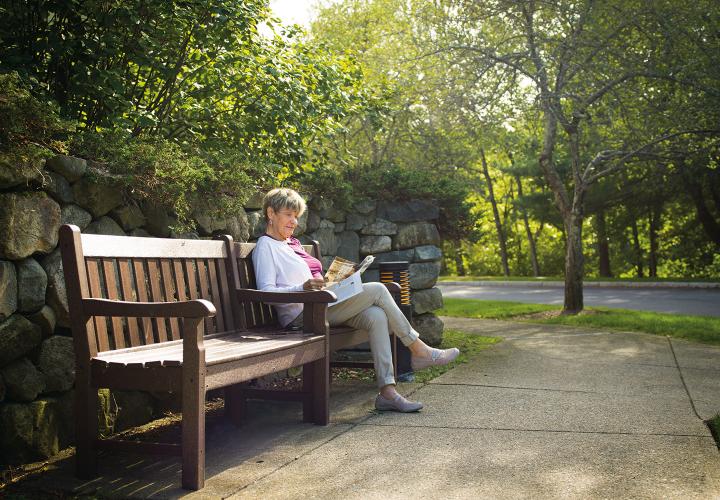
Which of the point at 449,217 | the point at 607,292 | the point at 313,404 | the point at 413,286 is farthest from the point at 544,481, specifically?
the point at 607,292

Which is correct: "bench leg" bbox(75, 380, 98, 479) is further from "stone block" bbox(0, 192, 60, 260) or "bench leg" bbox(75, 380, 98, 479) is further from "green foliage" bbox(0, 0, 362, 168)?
"green foliage" bbox(0, 0, 362, 168)

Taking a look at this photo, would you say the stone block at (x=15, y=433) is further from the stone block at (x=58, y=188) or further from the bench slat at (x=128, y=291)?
the stone block at (x=58, y=188)

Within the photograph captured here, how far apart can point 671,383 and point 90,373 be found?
13.9 feet

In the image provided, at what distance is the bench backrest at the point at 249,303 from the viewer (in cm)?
448

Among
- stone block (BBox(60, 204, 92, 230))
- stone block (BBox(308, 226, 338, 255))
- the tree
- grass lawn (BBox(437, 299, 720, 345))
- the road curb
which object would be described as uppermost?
the tree

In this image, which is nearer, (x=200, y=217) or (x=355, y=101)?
(x=200, y=217)

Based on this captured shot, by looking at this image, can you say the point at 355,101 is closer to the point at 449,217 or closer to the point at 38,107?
the point at 449,217

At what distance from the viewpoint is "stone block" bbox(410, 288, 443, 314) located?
704 cm

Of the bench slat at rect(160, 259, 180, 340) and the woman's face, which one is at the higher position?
the woman's face

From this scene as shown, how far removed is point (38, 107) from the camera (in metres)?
3.41

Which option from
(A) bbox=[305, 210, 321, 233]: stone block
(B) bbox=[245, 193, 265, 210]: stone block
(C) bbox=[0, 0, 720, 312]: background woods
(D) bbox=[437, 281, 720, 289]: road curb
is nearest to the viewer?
(C) bbox=[0, 0, 720, 312]: background woods

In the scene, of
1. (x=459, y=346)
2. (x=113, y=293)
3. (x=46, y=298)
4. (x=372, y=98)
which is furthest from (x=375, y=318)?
(x=459, y=346)

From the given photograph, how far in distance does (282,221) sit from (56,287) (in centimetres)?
148

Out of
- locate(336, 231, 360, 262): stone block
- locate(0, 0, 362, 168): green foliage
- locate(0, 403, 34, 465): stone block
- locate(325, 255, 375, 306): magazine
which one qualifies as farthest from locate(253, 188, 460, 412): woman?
locate(336, 231, 360, 262): stone block
